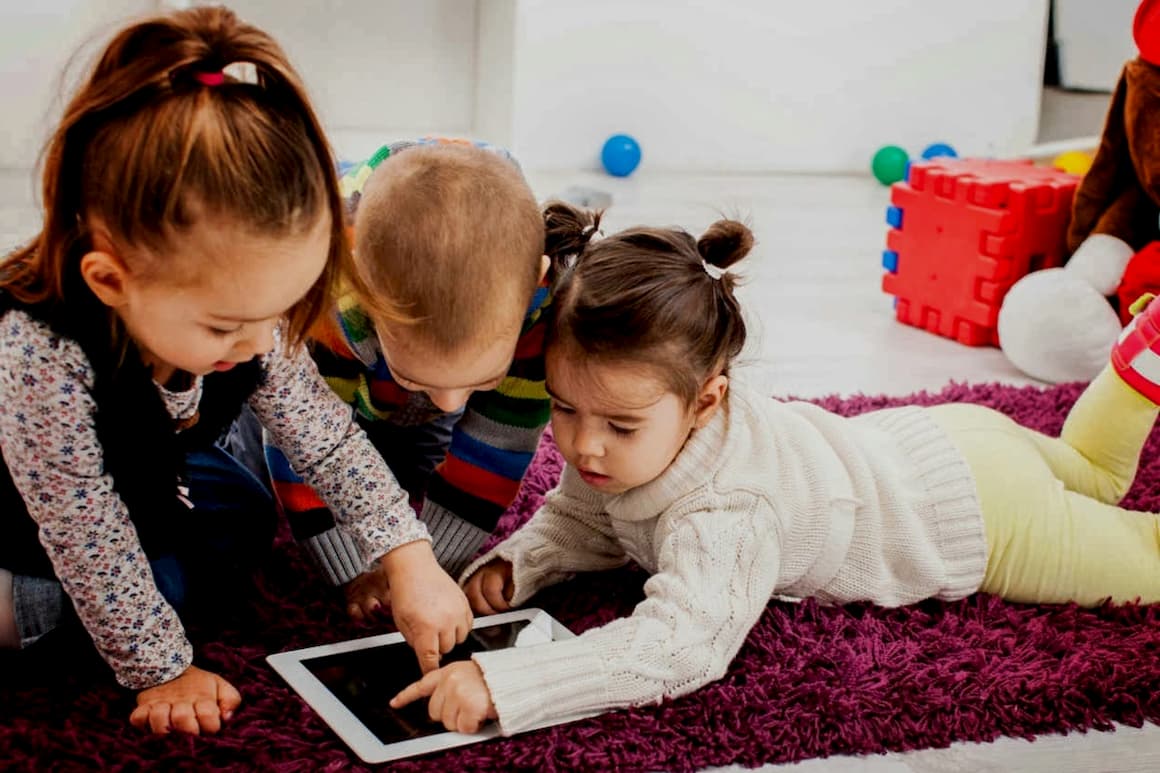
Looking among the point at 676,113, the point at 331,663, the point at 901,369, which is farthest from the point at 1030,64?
the point at 331,663

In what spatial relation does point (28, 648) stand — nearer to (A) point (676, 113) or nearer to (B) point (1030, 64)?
(A) point (676, 113)

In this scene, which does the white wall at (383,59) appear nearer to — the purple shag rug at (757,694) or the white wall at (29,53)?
the white wall at (29,53)

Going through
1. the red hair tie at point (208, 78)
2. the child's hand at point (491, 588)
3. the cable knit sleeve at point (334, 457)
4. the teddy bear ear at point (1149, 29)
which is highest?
the red hair tie at point (208, 78)

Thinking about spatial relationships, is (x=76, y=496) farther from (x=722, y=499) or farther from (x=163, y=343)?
(x=722, y=499)

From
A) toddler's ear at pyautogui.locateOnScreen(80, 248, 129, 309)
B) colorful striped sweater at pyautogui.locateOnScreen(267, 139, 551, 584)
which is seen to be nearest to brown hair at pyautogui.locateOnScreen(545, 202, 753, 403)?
colorful striped sweater at pyautogui.locateOnScreen(267, 139, 551, 584)

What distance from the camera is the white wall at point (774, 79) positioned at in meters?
2.99

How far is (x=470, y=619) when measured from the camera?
39.6 inches

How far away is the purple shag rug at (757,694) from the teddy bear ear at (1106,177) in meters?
0.84

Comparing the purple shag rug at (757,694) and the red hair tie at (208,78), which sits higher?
the red hair tie at (208,78)

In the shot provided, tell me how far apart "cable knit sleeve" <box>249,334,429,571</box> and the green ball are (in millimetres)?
2295

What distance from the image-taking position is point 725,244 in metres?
1.05

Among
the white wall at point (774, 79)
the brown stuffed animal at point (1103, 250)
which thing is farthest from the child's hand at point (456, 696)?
the white wall at point (774, 79)

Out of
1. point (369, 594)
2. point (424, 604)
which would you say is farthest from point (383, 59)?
point (424, 604)

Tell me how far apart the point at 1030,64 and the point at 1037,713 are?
2.62 m
